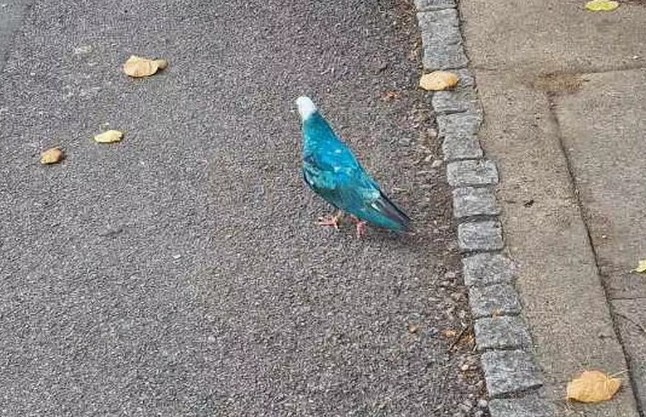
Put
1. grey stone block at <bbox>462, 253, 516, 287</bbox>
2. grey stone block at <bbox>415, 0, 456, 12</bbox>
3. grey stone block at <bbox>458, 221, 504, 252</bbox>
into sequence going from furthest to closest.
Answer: grey stone block at <bbox>415, 0, 456, 12</bbox>, grey stone block at <bbox>458, 221, 504, 252</bbox>, grey stone block at <bbox>462, 253, 516, 287</bbox>

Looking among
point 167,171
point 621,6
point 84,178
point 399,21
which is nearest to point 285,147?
point 167,171

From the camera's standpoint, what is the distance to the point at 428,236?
12.6 feet

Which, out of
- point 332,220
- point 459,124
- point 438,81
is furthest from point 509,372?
point 438,81

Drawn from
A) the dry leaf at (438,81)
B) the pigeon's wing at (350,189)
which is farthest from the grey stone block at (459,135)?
the pigeon's wing at (350,189)

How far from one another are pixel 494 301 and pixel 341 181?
67 cm

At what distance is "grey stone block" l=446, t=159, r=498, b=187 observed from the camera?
4.01m

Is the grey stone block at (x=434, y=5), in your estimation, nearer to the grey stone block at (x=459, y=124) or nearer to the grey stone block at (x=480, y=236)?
the grey stone block at (x=459, y=124)

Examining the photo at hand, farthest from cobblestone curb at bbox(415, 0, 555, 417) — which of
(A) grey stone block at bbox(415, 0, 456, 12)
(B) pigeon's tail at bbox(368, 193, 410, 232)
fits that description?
(B) pigeon's tail at bbox(368, 193, 410, 232)

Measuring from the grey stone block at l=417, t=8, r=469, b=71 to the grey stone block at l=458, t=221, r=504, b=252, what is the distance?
110 centimetres

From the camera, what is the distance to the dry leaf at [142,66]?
5004 millimetres

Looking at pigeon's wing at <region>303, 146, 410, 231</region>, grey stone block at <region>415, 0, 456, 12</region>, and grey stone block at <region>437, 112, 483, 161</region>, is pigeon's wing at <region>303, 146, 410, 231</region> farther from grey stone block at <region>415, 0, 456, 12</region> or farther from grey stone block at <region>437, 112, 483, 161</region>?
grey stone block at <region>415, 0, 456, 12</region>

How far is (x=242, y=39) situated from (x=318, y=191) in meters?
1.59

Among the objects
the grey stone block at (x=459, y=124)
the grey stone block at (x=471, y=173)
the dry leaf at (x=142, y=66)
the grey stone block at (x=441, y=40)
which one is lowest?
the dry leaf at (x=142, y=66)

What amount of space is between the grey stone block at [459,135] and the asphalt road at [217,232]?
0.08 metres
